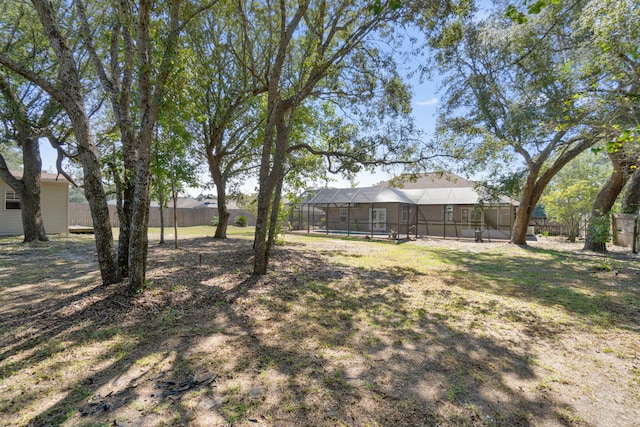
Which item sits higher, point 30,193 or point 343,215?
point 30,193

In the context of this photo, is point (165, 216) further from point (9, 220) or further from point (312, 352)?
point (312, 352)

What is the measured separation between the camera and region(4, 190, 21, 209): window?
14336 mm

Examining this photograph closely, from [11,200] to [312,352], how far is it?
18.7 meters

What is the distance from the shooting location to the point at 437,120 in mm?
13180

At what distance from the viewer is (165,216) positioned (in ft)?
92.2

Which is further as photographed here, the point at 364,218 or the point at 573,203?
the point at 364,218

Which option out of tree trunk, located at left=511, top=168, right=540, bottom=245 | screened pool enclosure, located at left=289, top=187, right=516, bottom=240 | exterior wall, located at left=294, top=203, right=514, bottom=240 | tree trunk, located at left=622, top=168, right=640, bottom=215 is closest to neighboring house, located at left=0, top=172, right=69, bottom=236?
screened pool enclosure, located at left=289, top=187, right=516, bottom=240

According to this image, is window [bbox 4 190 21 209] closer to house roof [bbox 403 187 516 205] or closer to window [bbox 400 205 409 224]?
window [bbox 400 205 409 224]

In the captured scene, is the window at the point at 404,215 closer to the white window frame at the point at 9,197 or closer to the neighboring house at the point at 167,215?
the neighboring house at the point at 167,215

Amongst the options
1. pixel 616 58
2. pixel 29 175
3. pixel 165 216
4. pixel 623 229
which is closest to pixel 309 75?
pixel 616 58

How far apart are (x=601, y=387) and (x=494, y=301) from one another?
261 centimetres

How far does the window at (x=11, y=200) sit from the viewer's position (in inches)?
564

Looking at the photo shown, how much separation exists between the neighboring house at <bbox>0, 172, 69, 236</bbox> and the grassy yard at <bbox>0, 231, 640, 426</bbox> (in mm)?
11422

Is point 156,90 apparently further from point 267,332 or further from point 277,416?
point 277,416
